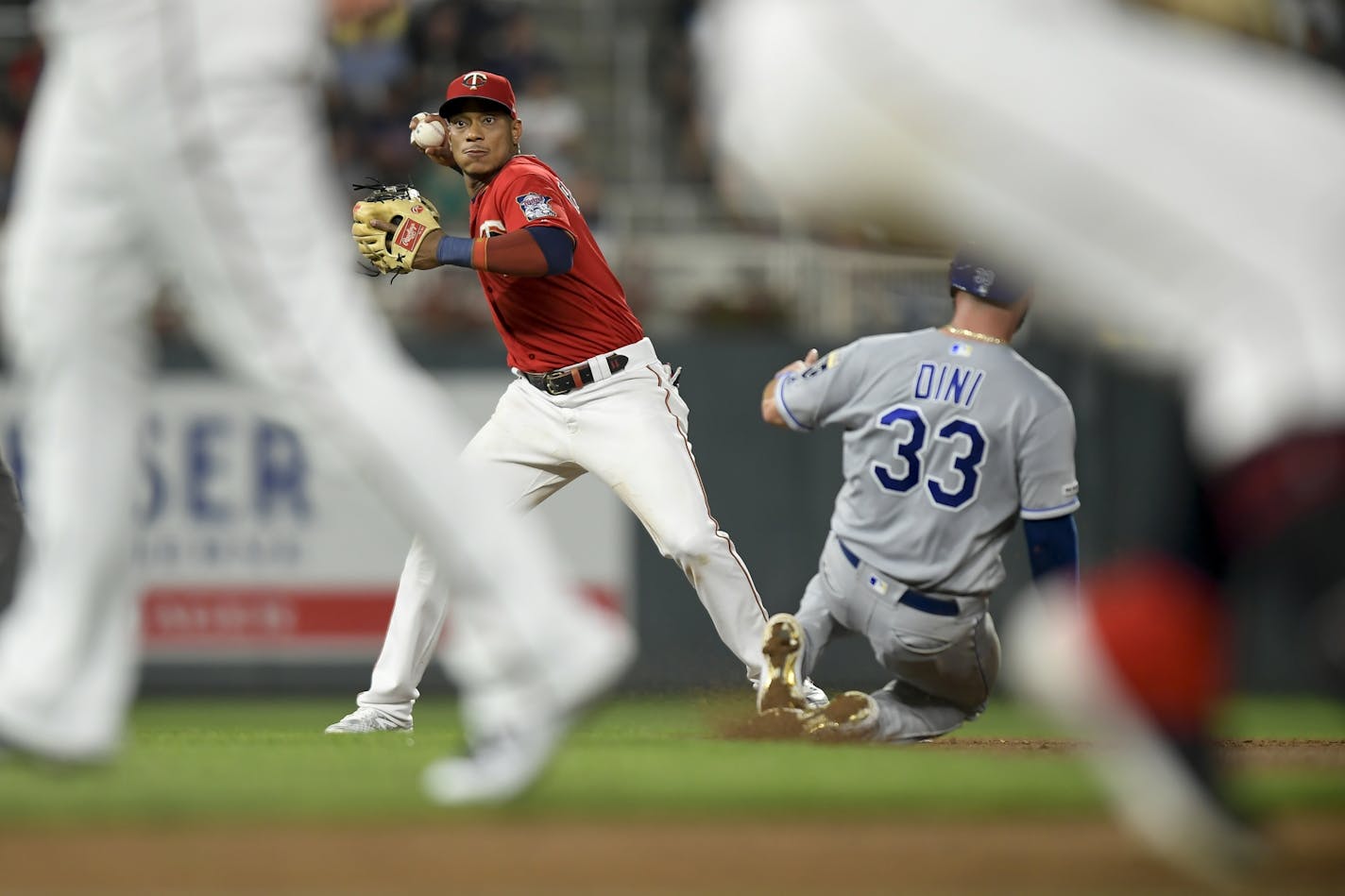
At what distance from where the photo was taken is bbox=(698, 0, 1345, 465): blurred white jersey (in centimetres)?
240

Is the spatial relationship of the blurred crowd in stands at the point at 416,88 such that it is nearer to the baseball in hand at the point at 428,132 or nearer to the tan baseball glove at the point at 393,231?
the baseball in hand at the point at 428,132

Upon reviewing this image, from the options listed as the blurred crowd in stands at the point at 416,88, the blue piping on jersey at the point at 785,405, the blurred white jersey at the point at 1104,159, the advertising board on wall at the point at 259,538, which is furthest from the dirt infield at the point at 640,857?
the blurred crowd in stands at the point at 416,88

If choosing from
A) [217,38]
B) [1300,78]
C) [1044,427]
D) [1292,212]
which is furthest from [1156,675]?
[1044,427]

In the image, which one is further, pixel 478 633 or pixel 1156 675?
pixel 478 633

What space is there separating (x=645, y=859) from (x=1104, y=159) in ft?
4.05

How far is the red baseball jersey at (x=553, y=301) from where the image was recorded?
5855 millimetres

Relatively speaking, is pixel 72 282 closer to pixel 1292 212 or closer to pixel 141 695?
pixel 1292 212

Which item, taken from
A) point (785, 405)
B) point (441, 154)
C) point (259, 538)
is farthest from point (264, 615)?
point (785, 405)

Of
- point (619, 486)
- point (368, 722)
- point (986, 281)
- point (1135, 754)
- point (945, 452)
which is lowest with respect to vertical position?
point (368, 722)

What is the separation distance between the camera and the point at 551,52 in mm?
13797

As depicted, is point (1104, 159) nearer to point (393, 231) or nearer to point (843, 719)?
point (843, 719)

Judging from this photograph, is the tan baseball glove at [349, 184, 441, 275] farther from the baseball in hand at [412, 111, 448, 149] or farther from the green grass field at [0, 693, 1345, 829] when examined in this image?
the green grass field at [0, 693, 1345, 829]

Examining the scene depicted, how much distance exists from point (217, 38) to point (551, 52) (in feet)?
36.2

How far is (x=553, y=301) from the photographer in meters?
5.88
